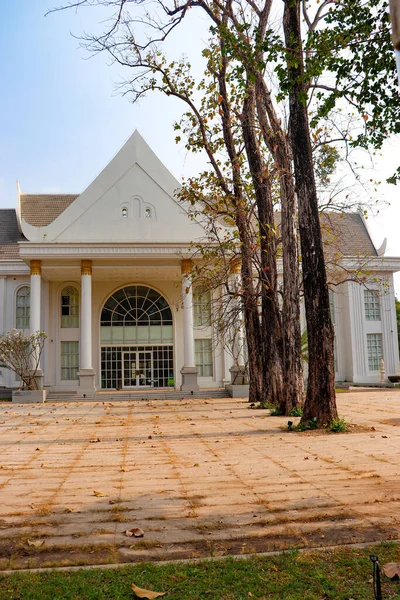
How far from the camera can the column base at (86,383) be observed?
22.3m

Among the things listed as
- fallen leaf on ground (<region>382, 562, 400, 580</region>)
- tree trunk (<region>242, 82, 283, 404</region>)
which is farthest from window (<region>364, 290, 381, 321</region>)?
fallen leaf on ground (<region>382, 562, 400, 580</region>)

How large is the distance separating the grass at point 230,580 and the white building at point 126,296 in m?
19.5

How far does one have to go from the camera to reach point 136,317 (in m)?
26.9

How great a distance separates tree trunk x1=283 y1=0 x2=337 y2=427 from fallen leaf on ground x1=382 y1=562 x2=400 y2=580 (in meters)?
6.79

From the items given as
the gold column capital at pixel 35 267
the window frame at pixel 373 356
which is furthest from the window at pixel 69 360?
the window frame at pixel 373 356

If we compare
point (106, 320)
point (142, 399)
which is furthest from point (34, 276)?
point (142, 399)

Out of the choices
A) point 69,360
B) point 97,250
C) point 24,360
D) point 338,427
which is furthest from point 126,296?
point 338,427

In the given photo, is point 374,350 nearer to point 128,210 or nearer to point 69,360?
point 128,210

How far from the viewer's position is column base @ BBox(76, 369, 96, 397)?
73.3 feet

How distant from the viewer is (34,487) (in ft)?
19.3

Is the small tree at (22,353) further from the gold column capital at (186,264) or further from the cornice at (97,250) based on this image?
the gold column capital at (186,264)

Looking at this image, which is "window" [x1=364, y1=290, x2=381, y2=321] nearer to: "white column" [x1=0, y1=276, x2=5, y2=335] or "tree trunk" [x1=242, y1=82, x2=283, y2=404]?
"tree trunk" [x1=242, y1=82, x2=283, y2=404]

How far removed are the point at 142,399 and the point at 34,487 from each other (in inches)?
642

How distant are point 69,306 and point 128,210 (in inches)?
214
